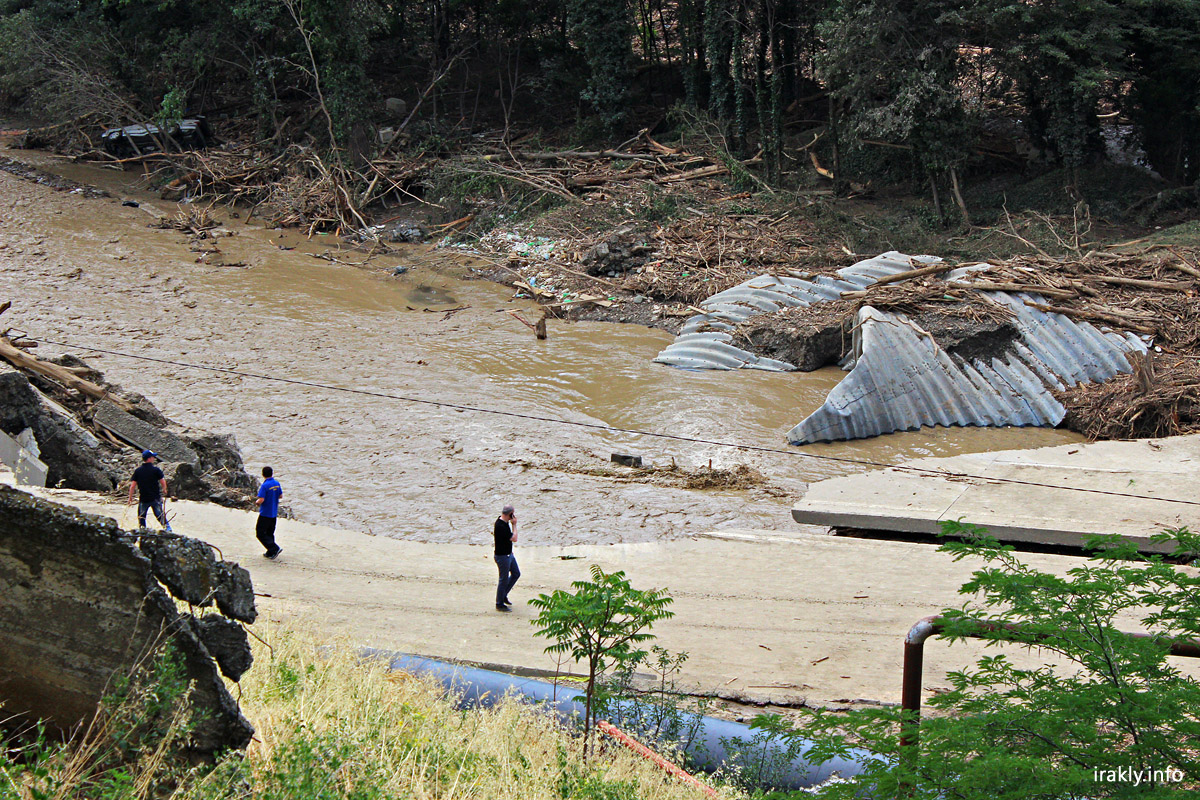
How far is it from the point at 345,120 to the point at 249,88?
8.39 meters

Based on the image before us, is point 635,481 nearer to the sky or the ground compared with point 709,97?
nearer to the ground

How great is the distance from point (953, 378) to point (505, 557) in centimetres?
840

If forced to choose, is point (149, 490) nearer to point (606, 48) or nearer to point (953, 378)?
point (953, 378)

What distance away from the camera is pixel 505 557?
316 inches

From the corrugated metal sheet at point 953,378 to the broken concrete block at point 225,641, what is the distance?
943 cm

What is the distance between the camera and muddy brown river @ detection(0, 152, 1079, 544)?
1111 centimetres

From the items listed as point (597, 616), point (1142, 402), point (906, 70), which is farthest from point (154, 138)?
point (597, 616)

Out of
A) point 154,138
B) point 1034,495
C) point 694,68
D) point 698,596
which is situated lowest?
point 698,596

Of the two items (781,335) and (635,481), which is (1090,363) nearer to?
(781,335)

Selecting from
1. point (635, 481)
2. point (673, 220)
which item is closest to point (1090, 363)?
point (635, 481)

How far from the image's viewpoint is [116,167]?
29.1 metres

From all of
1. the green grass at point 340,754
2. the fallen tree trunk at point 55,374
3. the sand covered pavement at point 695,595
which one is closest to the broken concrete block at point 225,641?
the green grass at point 340,754

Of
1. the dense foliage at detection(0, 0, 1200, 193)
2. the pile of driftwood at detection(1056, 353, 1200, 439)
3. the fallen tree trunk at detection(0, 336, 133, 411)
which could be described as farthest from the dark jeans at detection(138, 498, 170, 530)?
the dense foliage at detection(0, 0, 1200, 193)

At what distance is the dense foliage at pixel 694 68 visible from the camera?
794 inches
